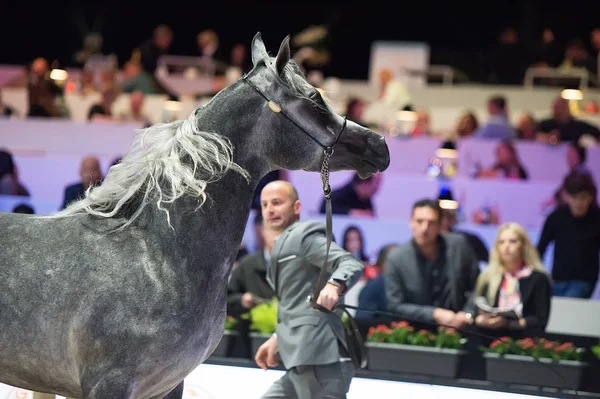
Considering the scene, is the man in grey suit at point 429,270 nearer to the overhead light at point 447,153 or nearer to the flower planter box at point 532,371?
the flower planter box at point 532,371

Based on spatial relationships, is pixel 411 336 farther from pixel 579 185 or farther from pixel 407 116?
pixel 407 116

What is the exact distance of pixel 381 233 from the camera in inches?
293

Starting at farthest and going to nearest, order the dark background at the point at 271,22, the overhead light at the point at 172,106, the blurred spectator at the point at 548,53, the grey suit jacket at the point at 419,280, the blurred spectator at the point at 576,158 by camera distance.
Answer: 1. the dark background at the point at 271,22
2. the blurred spectator at the point at 548,53
3. the overhead light at the point at 172,106
4. the blurred spectator at the point at 576,158
5. the grey suit jacket at the point at 419,280

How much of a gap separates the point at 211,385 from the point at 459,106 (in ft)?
31.3

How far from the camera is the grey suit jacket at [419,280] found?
5.40 metres

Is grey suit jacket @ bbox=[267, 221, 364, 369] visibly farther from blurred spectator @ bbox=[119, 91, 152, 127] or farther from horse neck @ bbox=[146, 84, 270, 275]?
blurred spectator @ bbox=[119, 91, 152, 127]

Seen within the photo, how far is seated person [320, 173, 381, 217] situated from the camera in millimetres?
7828

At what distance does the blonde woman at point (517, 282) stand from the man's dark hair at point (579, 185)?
145cm

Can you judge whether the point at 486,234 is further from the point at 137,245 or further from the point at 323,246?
the point at 137,245

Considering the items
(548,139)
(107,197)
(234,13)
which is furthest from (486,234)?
(234,13)

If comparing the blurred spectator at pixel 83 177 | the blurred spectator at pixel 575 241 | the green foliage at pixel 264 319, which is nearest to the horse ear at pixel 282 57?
the green foliage at pixel 264 319

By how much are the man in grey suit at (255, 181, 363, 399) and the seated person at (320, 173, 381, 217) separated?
3857 mm

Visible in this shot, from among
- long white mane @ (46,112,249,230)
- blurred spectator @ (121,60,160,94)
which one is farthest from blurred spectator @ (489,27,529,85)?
long white mane @ (46,112,249,230)

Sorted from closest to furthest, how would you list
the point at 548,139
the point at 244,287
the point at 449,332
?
the point at 449,332
the point at 244,287
the point at 548,139
